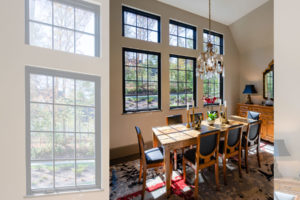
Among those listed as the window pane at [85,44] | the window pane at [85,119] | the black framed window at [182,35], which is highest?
the black framed window at [182,35]

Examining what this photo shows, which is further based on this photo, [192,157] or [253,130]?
[253,130]

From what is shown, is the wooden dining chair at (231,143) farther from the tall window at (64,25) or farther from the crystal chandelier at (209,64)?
the tall window at (64,25)

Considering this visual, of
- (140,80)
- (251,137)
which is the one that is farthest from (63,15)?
(251,137)

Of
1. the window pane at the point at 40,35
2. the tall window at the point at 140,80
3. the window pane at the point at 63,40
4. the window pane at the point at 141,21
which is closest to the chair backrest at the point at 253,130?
the tall window at the point at 140,80

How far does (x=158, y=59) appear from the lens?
3.39 m

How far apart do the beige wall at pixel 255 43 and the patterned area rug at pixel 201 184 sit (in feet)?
9.49

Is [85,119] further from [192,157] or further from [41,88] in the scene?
[192,157]

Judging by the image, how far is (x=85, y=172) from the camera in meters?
1.14

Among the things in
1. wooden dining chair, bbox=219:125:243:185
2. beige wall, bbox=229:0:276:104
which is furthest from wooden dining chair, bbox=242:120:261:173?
beige wall, bbox=229:0:276:104

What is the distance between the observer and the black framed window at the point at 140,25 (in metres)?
2.99

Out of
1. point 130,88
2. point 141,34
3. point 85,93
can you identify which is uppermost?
point 141,34

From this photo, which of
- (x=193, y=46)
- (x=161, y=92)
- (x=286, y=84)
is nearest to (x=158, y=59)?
(x=161, y=92)

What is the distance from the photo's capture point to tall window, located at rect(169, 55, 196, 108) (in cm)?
363

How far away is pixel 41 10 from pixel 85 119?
86 cm
